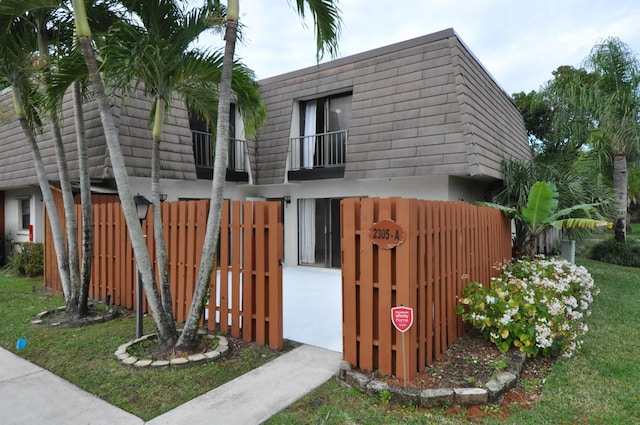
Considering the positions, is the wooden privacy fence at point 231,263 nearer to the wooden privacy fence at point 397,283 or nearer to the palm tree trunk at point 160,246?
the palm tree trunk at point 160,246

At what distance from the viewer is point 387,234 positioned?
13.0 feet

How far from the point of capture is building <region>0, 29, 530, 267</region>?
8805 mm

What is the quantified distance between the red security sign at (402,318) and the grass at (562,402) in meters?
0.71

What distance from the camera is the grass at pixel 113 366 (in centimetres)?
377

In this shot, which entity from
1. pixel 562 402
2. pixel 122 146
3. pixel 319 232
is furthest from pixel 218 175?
pixel 319 232

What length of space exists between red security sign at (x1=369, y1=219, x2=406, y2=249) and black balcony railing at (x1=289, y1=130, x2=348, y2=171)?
694 cm

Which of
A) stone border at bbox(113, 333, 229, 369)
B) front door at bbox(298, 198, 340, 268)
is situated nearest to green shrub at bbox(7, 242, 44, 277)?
front door at bbox(298, 198, 340, 268)

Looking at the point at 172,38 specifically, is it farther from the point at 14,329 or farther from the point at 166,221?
the point at 14,329

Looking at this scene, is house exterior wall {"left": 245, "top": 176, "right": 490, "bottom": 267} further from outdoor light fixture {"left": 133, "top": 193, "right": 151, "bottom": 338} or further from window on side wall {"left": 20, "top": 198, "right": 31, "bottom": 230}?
window on side wall {"left": 20, "top": 198, "right": 31, "bottom": 230}

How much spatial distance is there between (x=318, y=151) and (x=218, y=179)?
7.22 m

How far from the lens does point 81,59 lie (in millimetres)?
5234

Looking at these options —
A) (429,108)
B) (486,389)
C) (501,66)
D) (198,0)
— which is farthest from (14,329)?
(501,66)

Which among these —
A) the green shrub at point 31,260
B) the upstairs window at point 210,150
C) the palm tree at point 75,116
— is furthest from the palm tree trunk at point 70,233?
the green shrub at point 31,260

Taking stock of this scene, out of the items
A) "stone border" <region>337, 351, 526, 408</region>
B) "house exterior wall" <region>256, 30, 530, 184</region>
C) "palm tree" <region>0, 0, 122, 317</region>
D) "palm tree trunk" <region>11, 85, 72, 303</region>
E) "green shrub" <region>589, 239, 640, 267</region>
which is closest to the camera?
"stone border" <region>337, 351, 526, 408</region>
